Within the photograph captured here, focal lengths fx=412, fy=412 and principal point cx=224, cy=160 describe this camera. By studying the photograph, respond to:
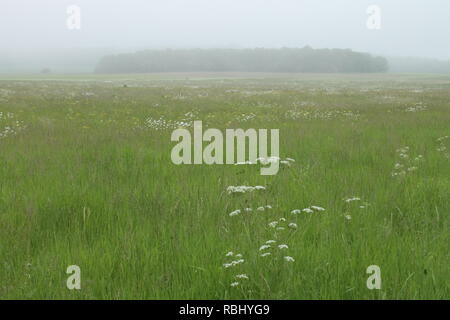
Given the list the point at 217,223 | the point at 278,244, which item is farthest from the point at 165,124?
the point at 278,244

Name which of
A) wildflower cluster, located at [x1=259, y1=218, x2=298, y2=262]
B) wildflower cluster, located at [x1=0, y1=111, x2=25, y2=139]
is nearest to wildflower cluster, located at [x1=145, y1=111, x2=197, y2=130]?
wildflower cluster, located at [x1=0, y1=111, x2=25, y2=139]

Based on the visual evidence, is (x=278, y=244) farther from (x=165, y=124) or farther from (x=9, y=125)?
(x=9, y=125)

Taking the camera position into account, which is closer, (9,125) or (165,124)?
(9,125)

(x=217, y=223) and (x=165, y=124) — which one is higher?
(x=165, y=124)

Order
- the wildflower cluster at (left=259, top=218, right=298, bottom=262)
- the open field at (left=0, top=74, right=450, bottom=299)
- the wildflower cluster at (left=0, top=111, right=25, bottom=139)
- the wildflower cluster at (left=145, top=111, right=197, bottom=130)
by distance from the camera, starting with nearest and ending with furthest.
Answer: the open field at (left=0, top=74, right=450, bottom=299) < the wildflower cluster at (left=259, top=218, right=298, bottom=262) < the wildflower cluster at (left=0, top=111, right=25, bottom=139) < the wildflower cluster at (left=145, top=111, right=197, bottom=130)

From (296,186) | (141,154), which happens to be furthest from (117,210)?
(141,154)

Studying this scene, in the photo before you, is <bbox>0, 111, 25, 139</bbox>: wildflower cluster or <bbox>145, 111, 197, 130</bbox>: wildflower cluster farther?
<bbox>145, 111, 197, 130</bbox>: wildflower cluster

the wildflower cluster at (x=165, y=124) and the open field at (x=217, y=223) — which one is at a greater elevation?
the wildflower cluster at (x=165, y=124)

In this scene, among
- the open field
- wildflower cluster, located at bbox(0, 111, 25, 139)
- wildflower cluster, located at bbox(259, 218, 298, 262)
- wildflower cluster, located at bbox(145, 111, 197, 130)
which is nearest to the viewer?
the open field

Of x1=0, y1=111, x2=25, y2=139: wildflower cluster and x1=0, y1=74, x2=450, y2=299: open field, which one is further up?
x1=0, y1=111, x2=25, y2=139: wildflower cluster

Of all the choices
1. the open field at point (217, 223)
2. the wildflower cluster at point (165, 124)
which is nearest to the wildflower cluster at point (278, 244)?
the open field at point (217, 223)

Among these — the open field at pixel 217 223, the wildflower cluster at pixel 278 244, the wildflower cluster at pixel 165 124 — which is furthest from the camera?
the wildflower cluster at pixel 165 124

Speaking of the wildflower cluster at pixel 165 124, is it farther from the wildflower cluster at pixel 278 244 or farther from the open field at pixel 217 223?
the wildflower cluster at pixel 278 244

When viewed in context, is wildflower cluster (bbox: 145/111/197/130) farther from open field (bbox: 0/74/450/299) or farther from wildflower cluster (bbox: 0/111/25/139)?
wildflower cluster (bbox: 0/111/25/139)
